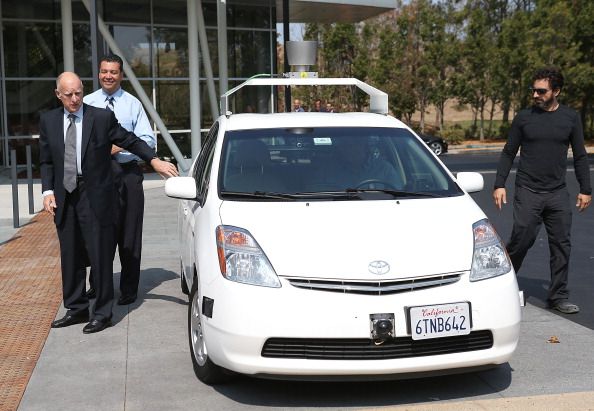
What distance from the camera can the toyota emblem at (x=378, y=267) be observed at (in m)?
4.37

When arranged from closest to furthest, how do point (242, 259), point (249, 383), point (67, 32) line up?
1. point (242, 259)
2. point (249, 383)
3. point (67, 32)

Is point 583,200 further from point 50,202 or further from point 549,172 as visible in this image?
point 50,202

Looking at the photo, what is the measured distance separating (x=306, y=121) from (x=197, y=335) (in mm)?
1777

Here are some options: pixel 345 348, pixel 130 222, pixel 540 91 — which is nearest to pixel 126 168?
pixel 130 222

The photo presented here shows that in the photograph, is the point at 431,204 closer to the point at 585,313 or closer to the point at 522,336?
the point at 522,336

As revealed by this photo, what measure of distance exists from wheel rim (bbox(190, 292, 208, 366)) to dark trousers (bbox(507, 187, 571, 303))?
111 inches

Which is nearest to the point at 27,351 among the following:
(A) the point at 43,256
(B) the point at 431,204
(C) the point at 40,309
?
(C) the point at 40,309

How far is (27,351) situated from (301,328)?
2411 millimetres

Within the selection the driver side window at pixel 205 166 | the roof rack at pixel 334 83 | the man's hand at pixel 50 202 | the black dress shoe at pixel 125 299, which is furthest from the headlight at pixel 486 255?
the black dress shoe at pixel 125 299

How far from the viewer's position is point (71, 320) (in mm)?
6422

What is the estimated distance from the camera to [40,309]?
6.96 metres

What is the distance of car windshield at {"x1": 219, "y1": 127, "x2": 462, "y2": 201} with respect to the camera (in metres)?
5.27

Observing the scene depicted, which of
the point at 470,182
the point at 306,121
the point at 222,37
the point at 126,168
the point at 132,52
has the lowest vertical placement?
the point at 470,182

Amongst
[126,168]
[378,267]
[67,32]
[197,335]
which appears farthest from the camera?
[67,32]
